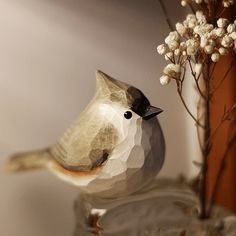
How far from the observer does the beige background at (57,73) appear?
2.54ft

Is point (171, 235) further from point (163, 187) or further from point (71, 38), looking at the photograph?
point (71, 38)

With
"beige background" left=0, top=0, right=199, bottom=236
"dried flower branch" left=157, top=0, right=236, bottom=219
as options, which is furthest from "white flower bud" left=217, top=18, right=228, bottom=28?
"beige background" left=0, top=0, right=199, bottom=236

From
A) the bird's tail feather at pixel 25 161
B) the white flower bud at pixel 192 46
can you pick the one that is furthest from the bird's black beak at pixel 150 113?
the bird's tail feather at pixel 25 161

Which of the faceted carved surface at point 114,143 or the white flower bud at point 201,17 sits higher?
the white flower bud at point 201,17

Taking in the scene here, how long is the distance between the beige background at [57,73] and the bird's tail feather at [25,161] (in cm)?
2

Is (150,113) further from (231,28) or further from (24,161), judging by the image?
(24,161)

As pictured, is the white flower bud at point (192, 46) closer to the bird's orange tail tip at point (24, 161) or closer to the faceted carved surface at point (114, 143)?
the faceted carved surface at point (114, 143)

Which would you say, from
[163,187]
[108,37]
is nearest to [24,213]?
[163,187]

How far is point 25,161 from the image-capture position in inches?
32.8

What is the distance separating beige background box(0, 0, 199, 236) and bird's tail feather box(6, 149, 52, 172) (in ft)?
0.06

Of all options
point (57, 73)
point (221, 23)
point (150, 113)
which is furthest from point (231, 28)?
point (57, 73)

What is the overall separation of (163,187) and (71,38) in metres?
0.34

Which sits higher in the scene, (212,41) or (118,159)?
(212,41)

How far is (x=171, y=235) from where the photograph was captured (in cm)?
78
